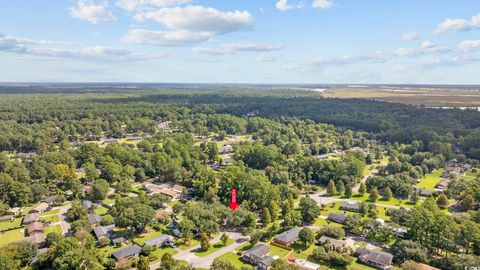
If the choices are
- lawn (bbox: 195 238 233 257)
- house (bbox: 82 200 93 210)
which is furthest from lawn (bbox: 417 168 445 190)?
house (bbox: 82 200 93 210)

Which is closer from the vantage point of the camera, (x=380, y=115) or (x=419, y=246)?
(x=419, y=246)

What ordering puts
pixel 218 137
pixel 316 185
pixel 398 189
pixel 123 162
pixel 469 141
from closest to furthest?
pixel 398 189
pixel 316 185
pixel 123 162
pixel 469 141
pixel 218 137

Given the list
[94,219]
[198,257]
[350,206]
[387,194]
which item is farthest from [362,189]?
[94,219]

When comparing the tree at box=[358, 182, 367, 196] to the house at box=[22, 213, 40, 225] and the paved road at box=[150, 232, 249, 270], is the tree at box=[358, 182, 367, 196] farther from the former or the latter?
the house at box=[22, 213, 40, 225]

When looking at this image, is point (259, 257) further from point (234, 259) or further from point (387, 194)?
point (387, 194)

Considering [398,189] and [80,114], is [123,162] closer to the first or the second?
[398,189]

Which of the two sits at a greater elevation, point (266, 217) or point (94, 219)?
point (266, 217)

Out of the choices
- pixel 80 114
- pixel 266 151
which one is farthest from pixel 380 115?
pixel 80 114
